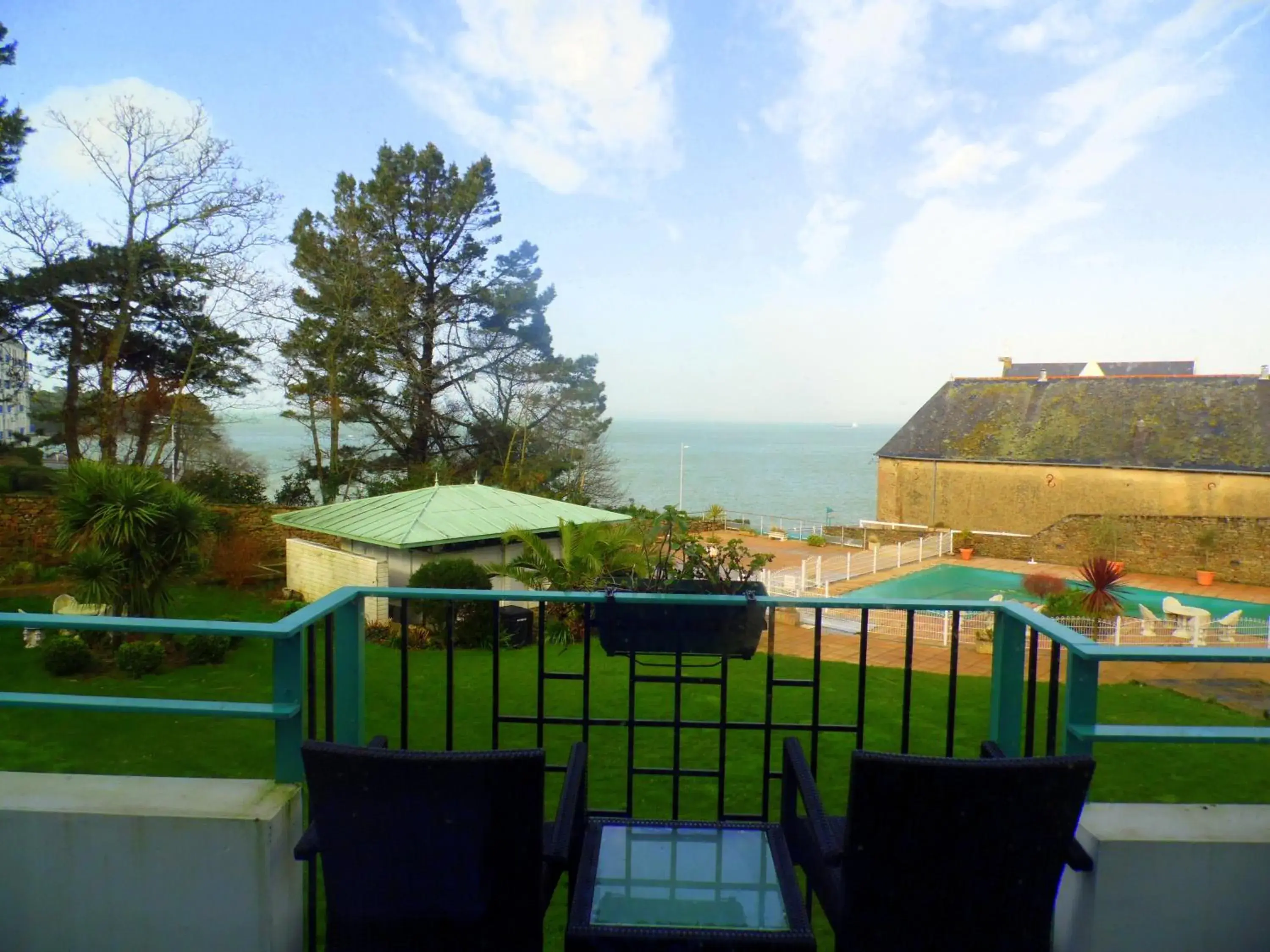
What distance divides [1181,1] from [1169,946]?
61.2 ft

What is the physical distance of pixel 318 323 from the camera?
21109mm

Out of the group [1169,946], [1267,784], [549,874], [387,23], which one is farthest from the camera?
[387,23]

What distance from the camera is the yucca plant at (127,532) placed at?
8539mm

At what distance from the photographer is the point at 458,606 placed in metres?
10.1

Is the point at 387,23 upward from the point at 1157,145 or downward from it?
upward

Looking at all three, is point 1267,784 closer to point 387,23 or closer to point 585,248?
point 387,23

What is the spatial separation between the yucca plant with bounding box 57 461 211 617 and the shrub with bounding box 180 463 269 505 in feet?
25.6

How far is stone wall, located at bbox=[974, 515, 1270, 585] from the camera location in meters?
20.3

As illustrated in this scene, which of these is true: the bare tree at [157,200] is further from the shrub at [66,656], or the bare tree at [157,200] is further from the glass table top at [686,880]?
the glass table top at [686,880]

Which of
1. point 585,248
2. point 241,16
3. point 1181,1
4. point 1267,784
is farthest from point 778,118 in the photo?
point 1267,784

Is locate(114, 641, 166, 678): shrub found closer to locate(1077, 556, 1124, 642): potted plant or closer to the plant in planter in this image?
locate(1077, 556, 1124, 642): potted plant

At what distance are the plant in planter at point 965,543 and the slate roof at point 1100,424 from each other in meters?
5.41

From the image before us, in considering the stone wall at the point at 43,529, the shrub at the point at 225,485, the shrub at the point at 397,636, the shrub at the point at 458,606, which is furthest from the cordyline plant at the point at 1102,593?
the shrub at the point at 225,485

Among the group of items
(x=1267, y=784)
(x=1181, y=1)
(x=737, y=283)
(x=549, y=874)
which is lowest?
(x=1267, y=784)
